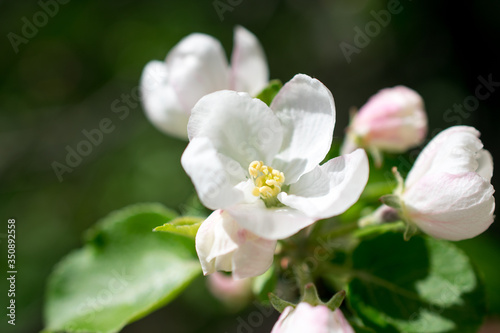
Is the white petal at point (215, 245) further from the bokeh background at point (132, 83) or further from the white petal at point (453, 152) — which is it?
the bokeh background at point (132, 83)

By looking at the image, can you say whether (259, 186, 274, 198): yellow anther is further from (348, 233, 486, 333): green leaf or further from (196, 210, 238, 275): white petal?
(348, 233, 486, 333): green leaf

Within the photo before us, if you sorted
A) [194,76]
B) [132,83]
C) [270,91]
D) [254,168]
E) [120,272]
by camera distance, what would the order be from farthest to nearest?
1. [132,83]
2. [120,272]
3. [194,76]
4. [270,91]
5. [254,168]

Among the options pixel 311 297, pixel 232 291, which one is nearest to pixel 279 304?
pixel 311 297

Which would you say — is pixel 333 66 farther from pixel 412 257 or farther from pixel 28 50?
pixel 412 257

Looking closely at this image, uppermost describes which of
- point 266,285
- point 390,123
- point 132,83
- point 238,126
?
point 238,126

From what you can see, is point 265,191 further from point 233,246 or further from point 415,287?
point 415,287

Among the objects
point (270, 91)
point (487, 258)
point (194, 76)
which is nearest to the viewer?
point (270, 91)

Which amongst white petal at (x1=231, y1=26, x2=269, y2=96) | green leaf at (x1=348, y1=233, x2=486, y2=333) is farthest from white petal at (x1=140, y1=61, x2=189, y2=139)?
green leaf at (x1=348, y1=233, x2=486, y2=333)
